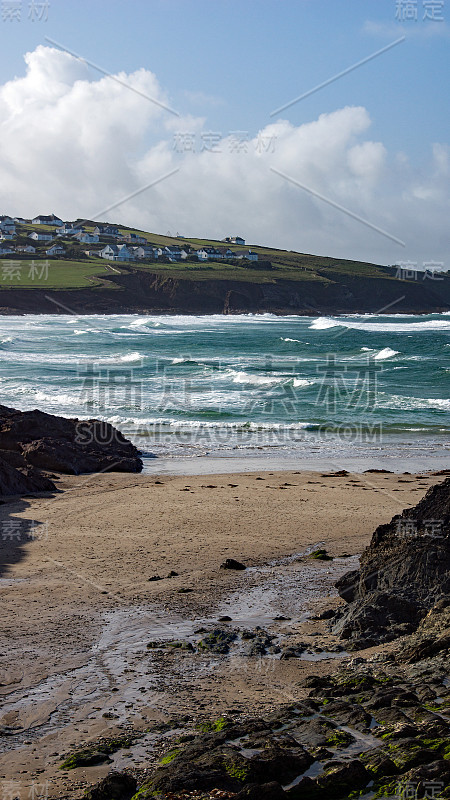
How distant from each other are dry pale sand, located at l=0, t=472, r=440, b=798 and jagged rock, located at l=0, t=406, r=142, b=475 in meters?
1.26

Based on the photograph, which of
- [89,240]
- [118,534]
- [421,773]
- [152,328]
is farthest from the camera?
[89,240]

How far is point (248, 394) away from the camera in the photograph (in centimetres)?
3456

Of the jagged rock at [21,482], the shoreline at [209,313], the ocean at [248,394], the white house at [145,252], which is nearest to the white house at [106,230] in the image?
the white house at [145,252]

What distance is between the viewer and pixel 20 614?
915 centimetres

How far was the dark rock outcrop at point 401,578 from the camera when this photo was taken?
8.27m

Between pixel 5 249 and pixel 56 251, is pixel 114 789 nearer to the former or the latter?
pixel 5 249

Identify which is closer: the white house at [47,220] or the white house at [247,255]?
the white house at [247,255]

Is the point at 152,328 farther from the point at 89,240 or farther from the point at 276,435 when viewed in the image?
the point at 89,240

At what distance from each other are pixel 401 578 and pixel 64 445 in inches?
506

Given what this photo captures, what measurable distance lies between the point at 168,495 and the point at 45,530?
3855 mm

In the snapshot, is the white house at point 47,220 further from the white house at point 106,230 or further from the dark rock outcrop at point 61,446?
the dark rock outcrop at point 61,446

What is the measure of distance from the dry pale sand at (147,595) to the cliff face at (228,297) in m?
78.9

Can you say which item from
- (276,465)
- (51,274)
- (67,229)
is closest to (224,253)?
(67,229)

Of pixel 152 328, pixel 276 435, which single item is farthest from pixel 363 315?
pixel 276 435
